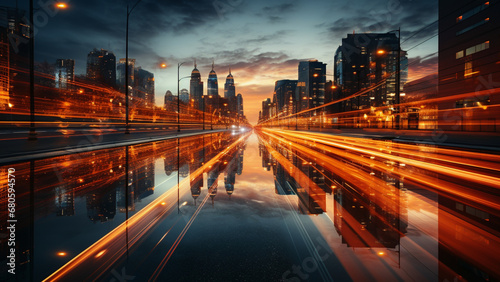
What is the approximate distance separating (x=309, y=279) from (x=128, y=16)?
31079mm

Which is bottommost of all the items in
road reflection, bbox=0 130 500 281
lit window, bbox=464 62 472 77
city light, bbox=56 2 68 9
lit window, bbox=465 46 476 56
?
road reflection, bbox=0 130 500 281

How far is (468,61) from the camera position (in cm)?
5728

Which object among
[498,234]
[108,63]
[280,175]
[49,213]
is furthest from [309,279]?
[108,63]

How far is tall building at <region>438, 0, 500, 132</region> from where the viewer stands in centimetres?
5141

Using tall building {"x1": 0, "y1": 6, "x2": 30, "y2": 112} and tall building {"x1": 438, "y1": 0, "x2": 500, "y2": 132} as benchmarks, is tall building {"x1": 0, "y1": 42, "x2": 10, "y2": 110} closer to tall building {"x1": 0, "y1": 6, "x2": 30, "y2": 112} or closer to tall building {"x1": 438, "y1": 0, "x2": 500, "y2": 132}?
tall building {"x1": 0, "y1": 6, "x2": 30, "y2": 112}

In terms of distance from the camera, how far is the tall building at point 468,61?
51.4 metres

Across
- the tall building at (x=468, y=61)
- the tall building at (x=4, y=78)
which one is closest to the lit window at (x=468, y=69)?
the tall building at (x=468, y=61)

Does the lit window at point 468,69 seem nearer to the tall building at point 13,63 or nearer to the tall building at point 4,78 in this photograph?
the tall building at point 13,63

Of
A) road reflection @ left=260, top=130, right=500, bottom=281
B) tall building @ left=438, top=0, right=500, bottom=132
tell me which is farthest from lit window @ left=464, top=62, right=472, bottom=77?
road reflection @ left=260, top=130, right=500, bottom=281

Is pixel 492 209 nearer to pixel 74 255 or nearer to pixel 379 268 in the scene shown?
pixel 379 268

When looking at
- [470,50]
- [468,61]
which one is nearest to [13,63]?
[468,61]

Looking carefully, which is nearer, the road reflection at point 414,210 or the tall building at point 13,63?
the road reflection at point 414,210

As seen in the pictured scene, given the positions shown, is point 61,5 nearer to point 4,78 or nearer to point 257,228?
point 257,228

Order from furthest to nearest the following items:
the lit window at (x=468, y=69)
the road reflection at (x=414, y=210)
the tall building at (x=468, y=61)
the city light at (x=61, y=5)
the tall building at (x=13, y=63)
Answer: the lit window at (x=468, y=69), the tall building at (x=468, y=61), the tall building at (x=13, y=63), the city light at (x=61, y=5), the road reflection at (x=414, y=210)
